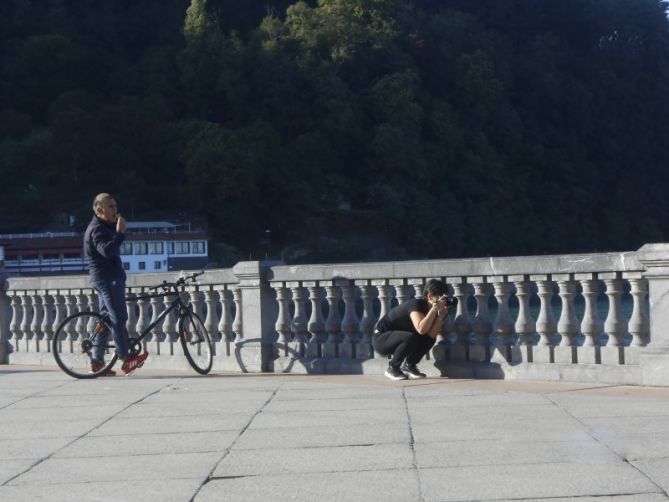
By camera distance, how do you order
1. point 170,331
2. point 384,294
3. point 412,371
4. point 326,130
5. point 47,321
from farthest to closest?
1. point 326,130
2. point 47,321
3. point 170,331
4. point 384,294
5. point 412,371

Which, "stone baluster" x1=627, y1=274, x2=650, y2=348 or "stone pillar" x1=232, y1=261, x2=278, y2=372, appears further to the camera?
"stone pillar" x1=232, y1=261, x2=278, y2=372

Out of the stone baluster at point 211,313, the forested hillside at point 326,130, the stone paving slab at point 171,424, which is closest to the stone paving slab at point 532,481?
the stone paving slab at point 171,424

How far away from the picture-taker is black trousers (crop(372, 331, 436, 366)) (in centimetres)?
1041

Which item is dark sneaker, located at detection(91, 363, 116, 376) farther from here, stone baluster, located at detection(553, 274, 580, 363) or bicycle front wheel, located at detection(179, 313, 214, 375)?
stone baluster, located at detection(553, 274, 580, 363)

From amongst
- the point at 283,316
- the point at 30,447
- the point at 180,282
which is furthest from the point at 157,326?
the point at 30,447

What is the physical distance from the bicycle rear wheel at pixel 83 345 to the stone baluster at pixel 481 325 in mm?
3661

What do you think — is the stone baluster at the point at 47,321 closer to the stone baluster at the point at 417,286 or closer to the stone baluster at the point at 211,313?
the stone baluster at the point at 211,313

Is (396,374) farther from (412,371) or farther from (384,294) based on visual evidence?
(384,294)

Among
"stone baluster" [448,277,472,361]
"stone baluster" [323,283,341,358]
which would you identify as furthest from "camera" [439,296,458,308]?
"stone baluster" [323,283,341,358]

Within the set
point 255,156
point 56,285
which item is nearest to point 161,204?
point 255,156

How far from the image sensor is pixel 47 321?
1431 cm

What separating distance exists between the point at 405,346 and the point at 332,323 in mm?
1323

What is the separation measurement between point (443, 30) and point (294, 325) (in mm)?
101118

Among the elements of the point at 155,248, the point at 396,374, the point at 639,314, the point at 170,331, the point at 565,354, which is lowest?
the point at 396,374
